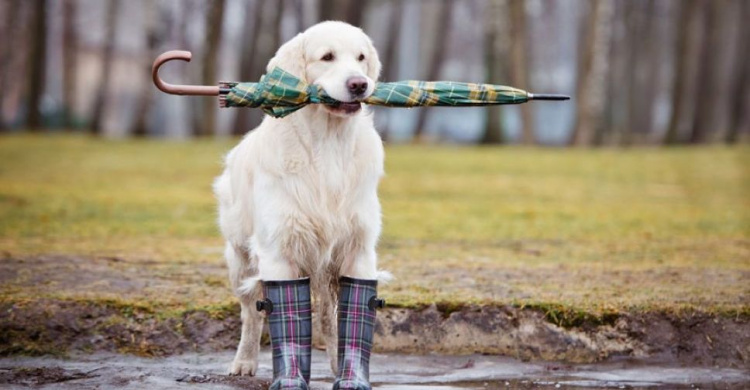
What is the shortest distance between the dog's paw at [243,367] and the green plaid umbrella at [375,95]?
1.58 metres

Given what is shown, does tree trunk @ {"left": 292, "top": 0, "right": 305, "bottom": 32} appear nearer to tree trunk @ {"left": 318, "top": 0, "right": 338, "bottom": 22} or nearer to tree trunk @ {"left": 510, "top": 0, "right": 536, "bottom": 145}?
tree trunk @ {"left": 318, "top": 0, "right": 338, "bottom": 22}

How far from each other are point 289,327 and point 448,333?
1.97 m

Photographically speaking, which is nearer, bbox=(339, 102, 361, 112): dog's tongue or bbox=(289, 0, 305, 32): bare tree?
bbox=(339, 102, 361, 112): dog's tongue

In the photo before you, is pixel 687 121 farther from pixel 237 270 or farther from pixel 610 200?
pixel 237 270

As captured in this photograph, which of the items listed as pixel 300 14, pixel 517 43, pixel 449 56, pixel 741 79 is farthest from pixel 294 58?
pixel 449 56

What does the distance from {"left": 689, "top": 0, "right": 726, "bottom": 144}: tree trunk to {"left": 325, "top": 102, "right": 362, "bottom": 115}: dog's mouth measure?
3185 cm

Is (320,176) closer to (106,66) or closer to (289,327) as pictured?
(289,327)

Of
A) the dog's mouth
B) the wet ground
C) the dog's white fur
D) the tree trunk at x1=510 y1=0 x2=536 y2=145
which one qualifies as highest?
the tree trunk at x1=510 y1=0 x2=536 y2=145

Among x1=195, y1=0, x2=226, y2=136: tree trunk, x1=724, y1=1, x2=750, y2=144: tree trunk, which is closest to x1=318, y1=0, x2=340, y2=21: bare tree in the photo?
x1=195, y1=0, x2=226, y2=136: tree trunk

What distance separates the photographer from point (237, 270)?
292 inches

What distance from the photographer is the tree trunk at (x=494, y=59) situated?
106 ft

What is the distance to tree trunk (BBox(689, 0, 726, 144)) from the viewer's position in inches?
1469

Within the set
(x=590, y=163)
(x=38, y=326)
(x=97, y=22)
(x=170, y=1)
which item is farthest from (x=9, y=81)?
(x=38, y=326)

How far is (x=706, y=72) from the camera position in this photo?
3809cm
